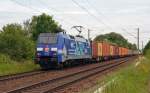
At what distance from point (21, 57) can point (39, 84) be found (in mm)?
22318

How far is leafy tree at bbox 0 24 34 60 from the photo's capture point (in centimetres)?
4156

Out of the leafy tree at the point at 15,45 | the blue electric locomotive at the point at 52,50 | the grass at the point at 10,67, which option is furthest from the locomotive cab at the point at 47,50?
the leafy tree at the point at 15,45

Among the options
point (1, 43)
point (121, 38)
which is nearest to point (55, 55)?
point (1, 43)

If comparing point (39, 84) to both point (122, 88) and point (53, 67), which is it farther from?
point (53, 67)

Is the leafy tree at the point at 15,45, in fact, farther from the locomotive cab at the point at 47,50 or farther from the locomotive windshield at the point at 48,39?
the locomotive cab at the point at 47,50

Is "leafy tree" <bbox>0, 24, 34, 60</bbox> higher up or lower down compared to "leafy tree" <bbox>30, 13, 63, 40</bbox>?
lower down

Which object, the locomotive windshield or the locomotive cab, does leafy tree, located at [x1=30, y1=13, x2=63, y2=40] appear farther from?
the locomotive cab

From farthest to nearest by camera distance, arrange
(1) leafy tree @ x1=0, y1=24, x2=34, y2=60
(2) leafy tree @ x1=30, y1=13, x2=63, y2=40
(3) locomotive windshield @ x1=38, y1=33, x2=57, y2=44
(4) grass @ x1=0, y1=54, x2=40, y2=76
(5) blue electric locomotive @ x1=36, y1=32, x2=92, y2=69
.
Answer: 1. (2) leafy tree @ x1=30, y1=13, x2=63, y2=40
2. (1) leafy tree @ x1=0, y1=24, x2=34, y2=60
3. (3) locomotive windshield @ x1=38, y1=33, x2=57, y2=44
4. (5) blue electric locomotive @ x1=36, y1=32, x2=92, y2=69
5. (4) grass @ x1=0, y1=54, x2=40, y2=76

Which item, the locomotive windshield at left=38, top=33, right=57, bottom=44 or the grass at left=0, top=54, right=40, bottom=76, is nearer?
the grass at left=0, top=54, right=40, bottom=76

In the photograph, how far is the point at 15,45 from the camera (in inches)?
1656

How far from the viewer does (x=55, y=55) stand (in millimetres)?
35000

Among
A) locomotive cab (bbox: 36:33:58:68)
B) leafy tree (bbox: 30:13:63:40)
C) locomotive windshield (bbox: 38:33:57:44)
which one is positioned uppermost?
leafy tree (bbox: 30:13:63:40)

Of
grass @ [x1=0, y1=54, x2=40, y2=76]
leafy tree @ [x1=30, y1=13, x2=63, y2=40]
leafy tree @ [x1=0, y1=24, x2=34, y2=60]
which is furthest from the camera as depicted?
leafy tree @ [x1=30, y1=13, x2=63, y2=40]

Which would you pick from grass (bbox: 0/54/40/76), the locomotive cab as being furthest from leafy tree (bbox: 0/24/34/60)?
the locomotive cab
